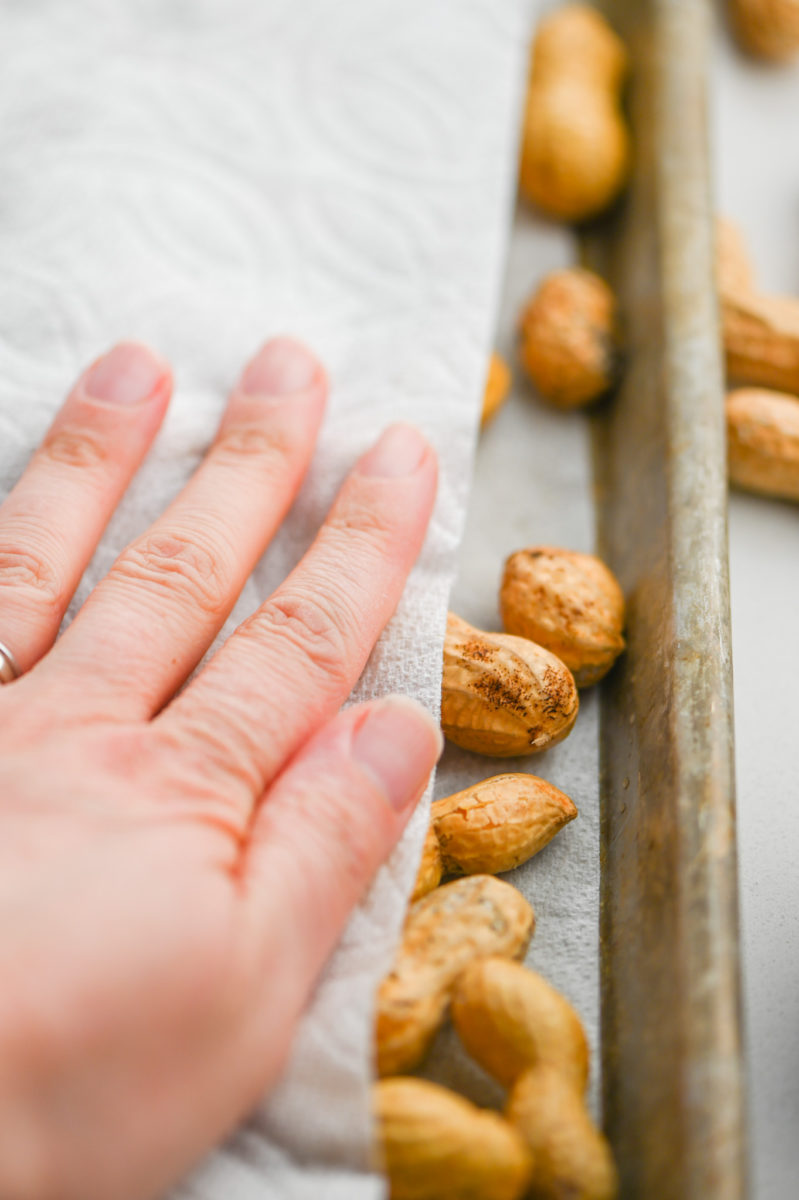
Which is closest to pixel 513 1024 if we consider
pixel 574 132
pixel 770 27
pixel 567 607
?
pixel 567 607

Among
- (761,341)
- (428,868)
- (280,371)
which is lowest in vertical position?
(428,868)

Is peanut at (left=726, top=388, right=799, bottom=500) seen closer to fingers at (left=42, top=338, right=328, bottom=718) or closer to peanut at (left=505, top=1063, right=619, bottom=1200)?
fingers at (left=42, top=338, right=328, bottom=718)

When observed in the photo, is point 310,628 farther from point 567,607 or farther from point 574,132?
point 574,132

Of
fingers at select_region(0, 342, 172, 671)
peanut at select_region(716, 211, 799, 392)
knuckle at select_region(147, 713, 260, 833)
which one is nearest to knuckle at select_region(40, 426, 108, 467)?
fingers at select_region(0, 342, 172, 671)

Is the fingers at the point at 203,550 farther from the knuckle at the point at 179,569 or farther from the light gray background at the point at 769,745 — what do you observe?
the light gray background at the point at 769,745

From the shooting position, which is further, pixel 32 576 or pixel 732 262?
pixel 732 262

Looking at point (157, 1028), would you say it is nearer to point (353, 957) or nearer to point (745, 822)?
point (353, 957)
